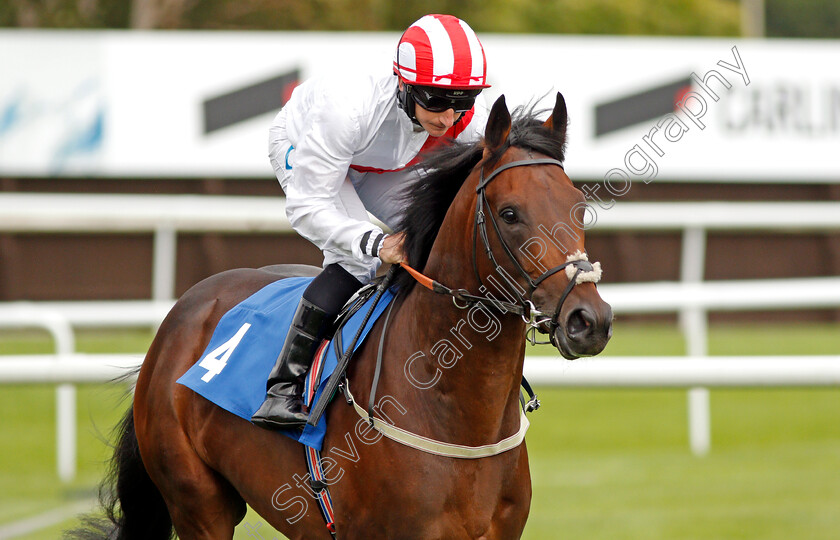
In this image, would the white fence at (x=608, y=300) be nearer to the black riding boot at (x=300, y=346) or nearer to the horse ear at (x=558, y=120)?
the black riding boot at (x=300, y=346)

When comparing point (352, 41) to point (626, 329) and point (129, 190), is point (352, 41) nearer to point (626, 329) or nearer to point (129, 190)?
point (129, 190)

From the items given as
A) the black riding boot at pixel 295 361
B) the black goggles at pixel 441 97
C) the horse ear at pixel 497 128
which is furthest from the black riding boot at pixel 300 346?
the horse ear at pixel 497 128

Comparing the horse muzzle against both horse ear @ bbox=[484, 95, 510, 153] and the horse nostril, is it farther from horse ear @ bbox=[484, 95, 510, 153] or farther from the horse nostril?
horse ear @ bbox=[484, 95, 510, 153]

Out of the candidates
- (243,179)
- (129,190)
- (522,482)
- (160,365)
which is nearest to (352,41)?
(243,179)

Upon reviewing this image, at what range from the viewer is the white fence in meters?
5.19

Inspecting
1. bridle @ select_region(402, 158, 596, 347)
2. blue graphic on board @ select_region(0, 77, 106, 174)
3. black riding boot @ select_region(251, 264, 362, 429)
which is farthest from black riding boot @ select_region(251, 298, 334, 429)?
blue graphic on board @ select_region(0, 77, 106, 174)

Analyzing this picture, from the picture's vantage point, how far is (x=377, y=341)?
9.73 feet

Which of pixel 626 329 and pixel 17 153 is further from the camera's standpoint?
pixel 626 329

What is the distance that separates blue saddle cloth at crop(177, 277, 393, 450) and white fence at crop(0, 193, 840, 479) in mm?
1703

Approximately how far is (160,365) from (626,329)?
29.7 ft

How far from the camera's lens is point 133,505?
385 centimetres

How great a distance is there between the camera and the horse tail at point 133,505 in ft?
12.6

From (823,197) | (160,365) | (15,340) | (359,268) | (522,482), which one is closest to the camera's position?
(522,482)

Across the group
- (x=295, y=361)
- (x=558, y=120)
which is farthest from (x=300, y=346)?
(x=558, y=120)
